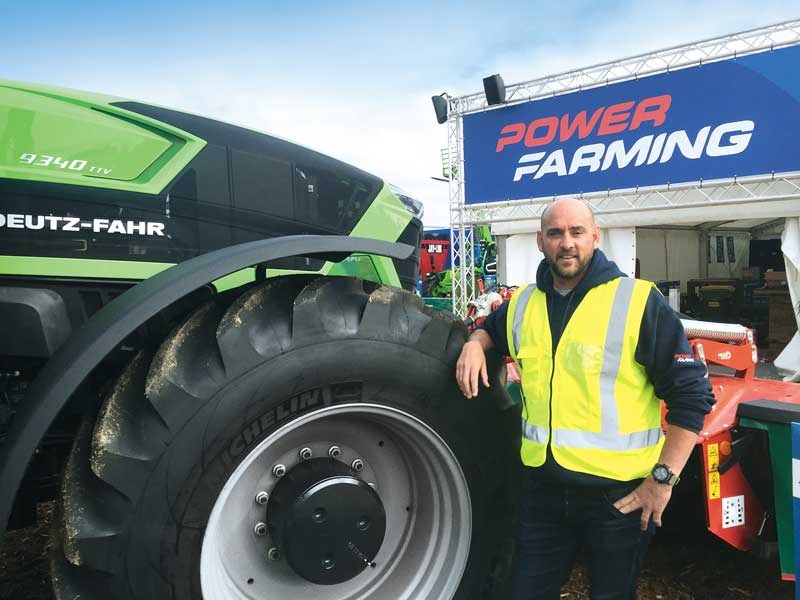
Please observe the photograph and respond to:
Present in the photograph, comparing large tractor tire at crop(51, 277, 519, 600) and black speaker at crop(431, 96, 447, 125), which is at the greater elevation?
black speaker at crop(431, 96, 447, 125)

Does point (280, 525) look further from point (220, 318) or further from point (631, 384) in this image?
point (631, 384)

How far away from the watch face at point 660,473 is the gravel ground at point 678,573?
122 cm

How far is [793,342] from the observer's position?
7.68 m

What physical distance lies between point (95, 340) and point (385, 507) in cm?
112

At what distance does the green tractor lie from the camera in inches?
60.9

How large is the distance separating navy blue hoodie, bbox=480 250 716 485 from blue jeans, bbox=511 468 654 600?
8cm

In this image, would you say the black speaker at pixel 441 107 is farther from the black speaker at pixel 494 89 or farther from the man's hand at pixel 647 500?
the man's hand at pixel 647 500

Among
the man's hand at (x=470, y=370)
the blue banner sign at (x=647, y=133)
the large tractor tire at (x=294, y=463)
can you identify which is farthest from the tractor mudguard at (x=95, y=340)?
the blue banner sign at (x=647, y=133)

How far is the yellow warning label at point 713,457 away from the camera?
8.05 feet

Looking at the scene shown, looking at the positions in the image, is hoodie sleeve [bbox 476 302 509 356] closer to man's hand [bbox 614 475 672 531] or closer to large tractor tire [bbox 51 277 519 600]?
large tractor tire [bbox 51 277 519 600]

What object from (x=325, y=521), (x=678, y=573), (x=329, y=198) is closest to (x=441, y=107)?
(x=329, y=198)

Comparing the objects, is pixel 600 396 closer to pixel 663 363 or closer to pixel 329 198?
pixel 663 363

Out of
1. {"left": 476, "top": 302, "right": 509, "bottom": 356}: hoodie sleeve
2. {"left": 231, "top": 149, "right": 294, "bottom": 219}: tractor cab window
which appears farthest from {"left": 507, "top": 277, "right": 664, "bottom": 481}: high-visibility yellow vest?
{"left": 231, "top": 149, "right": 294, "bottom": 219}: tractor cab window

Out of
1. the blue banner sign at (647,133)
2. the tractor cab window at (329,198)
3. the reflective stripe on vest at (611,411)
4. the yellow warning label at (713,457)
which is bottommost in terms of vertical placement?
the yellow warning label at (713,457)
